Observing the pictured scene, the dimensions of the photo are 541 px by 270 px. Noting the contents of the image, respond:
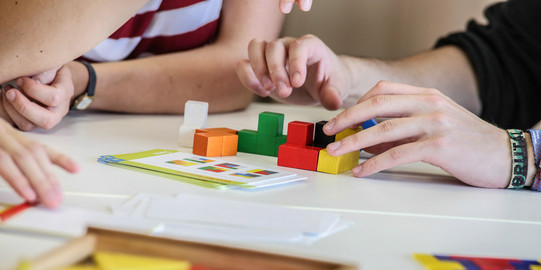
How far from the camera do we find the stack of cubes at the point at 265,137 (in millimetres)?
1048

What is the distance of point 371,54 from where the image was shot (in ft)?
7.29

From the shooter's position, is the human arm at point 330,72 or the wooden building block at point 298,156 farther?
the human arm at point 330,72

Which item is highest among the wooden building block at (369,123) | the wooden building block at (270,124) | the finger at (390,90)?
the finger at (390,90)

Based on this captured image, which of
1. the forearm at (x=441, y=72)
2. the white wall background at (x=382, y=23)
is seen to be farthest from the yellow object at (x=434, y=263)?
the white wall background at (x=382, y=23)

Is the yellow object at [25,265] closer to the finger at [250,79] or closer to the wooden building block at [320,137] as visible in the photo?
the wooden building block at [320,137]

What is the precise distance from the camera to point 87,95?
50.6 inches

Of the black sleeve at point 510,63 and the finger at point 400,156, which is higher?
the black sleeve at point 510,63

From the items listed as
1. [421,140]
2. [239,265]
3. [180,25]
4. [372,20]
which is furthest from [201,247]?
[372,20]

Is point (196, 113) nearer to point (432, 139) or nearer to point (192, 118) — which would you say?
point (192, 118)

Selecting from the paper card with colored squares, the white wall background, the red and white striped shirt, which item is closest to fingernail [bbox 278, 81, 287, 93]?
the paper card with colored squares

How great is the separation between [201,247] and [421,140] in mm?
535

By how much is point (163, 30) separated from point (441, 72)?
81 centimetres

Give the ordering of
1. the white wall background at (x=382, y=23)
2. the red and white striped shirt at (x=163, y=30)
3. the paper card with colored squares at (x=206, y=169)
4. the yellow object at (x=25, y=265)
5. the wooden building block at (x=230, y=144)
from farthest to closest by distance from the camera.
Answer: the white wall background at (x=382, y=23)
the red and white striped shirt at (x=163, y=30)
the wooden building block at (x=230, y=144)
the paper card with colored squares at (x=206, y=169)
the yellow object at (x=25, y=265)

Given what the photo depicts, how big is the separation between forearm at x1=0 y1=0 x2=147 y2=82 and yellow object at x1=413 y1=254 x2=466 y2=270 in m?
0.62
